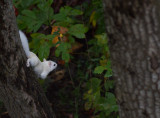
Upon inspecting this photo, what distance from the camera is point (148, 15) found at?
107 centimetres

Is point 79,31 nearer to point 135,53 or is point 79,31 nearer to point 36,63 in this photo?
point 36,63

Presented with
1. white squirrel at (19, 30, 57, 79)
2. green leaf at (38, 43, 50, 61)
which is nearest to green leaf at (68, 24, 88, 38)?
green leaf at (38, 43, 50, 61)

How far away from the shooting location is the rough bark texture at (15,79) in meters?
1.63

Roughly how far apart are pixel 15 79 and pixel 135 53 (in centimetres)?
96

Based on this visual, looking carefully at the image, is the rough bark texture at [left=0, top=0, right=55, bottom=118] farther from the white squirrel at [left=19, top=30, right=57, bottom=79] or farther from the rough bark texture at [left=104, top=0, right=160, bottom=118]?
the rough bark texture at [left=104, top=0, right=160, bottom=118]

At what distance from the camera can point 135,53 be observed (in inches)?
46.2

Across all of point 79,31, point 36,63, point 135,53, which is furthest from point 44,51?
point 135,53

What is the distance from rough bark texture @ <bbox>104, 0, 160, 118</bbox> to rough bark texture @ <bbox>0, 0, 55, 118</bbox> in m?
0.75

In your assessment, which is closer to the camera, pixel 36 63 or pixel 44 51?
pixel 44 51

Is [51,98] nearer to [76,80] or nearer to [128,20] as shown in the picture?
[76,80]

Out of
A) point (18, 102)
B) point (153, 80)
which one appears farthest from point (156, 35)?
point (18, 102)

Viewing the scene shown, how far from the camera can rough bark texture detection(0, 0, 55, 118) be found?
1631 mm

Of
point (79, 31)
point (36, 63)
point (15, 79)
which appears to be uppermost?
point (79, 31)

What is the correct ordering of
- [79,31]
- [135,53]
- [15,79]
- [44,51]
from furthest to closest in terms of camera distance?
[79,31] < [44,51] < [15,79] < [135,53]
